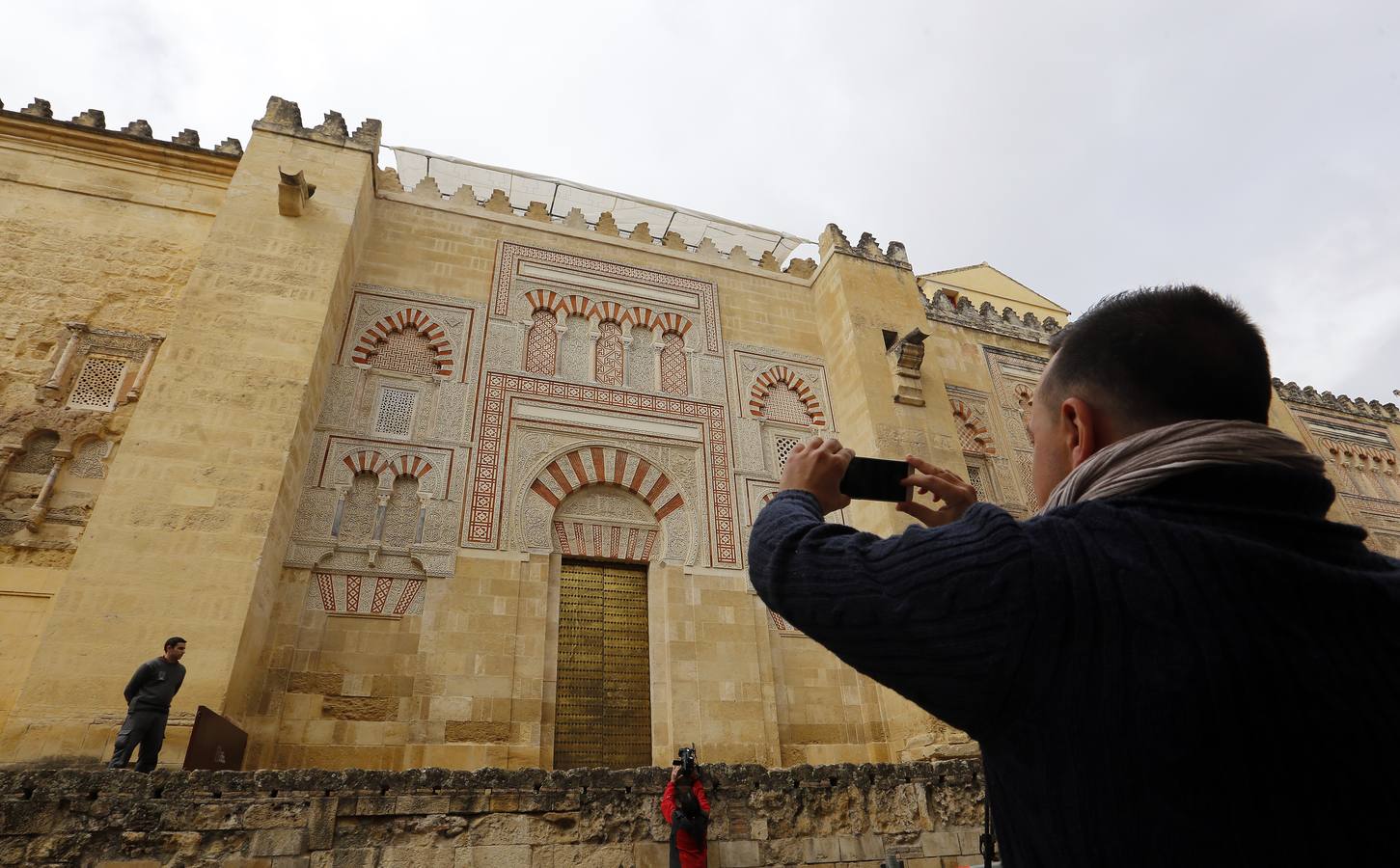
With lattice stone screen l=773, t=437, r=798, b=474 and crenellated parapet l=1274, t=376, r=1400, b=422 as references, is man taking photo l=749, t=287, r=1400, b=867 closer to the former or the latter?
lattice stone screen l=773, t=437, r=798, b=474

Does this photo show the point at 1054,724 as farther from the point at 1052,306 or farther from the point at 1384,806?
the point at 1052,306

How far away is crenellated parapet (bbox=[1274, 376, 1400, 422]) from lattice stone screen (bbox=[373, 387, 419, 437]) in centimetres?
1235

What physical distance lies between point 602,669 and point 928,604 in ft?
19.3

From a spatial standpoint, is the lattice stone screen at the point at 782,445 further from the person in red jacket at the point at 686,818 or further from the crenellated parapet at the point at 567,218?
the person in red jacket at the point at 686,818

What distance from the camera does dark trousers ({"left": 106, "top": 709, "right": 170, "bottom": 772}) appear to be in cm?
400

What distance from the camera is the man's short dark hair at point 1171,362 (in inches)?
30.8

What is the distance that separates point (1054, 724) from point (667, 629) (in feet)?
19.5

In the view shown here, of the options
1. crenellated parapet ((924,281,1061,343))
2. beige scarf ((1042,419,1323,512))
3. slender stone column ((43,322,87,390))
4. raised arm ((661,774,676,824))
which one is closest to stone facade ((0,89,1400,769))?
slender stone column ((43,322,87,390))

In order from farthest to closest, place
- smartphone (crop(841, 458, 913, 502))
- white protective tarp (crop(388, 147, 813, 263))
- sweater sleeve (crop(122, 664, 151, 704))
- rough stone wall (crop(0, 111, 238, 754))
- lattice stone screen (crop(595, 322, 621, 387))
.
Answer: white protective tarp (crop(388, 147, 813, 263))
lattice stone screen (crop(595, 322, 621, 387))
rough stone wall (crop(0, 111, 238, 754))
sweater sleeve (crop(122, 664, 151, 704))
smartphone (crop(841, 458, 913, 502))

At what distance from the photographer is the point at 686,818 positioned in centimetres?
356

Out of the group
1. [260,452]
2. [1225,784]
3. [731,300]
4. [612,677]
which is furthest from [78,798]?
[731,300]

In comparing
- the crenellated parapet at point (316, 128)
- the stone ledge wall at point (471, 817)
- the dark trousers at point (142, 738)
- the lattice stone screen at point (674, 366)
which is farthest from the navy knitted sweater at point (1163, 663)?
the crenellated parapet at point (316, 128)

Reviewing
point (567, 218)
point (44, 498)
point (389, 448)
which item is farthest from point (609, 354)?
point (44, 498)

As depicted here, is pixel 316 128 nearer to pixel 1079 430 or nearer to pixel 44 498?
pixel 44 498
